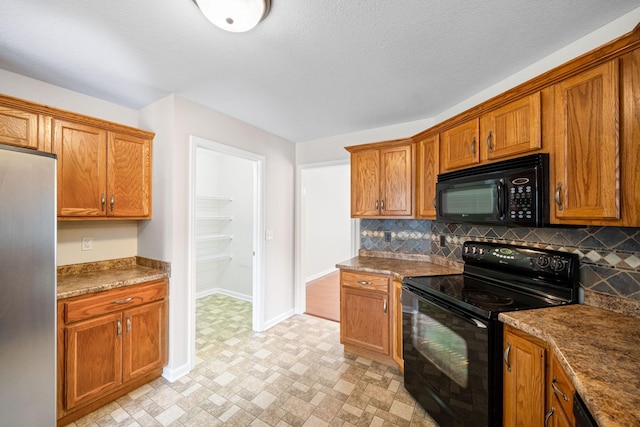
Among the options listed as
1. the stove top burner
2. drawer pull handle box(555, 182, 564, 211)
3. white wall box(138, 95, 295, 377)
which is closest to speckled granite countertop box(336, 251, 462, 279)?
the stove top burner

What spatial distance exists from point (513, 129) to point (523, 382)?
1.46 m

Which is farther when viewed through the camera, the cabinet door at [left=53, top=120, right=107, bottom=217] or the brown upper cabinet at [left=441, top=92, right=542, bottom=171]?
the cabinet door at [left=53, top=120, right=107, bottom=217]

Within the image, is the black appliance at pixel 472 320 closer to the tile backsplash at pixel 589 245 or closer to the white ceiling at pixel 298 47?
the tile backsplash at pixel 589 245

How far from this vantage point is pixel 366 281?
2402 millimetres

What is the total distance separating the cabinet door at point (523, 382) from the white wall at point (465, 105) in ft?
5.69

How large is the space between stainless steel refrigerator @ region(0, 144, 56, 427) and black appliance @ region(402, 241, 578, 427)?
2302 millimetres

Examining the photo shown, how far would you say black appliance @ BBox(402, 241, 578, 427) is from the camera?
1.34m

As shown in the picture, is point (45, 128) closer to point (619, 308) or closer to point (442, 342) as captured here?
point (442, 342)

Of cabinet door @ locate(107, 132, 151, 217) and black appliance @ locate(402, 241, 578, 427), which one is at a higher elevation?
cabinet door @ locate(107, 132, 151, 217)

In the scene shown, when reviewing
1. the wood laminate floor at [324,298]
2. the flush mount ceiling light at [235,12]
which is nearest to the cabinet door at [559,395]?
the flush mount ceiling light at [235,12]

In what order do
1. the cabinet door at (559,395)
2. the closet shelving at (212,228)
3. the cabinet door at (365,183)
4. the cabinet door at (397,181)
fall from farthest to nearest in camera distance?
the closet shelving at (212,228), the cabinet door at (365,183), the cabinet door at (397,181), the cabinet door at (559,395)

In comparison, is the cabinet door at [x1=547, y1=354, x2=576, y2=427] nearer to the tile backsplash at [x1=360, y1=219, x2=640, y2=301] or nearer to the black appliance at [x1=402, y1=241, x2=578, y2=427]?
the black appliance at [x1=402, y1=241, x2=578, y2=427]

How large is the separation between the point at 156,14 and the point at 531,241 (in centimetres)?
274

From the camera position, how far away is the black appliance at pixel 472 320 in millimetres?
1344
